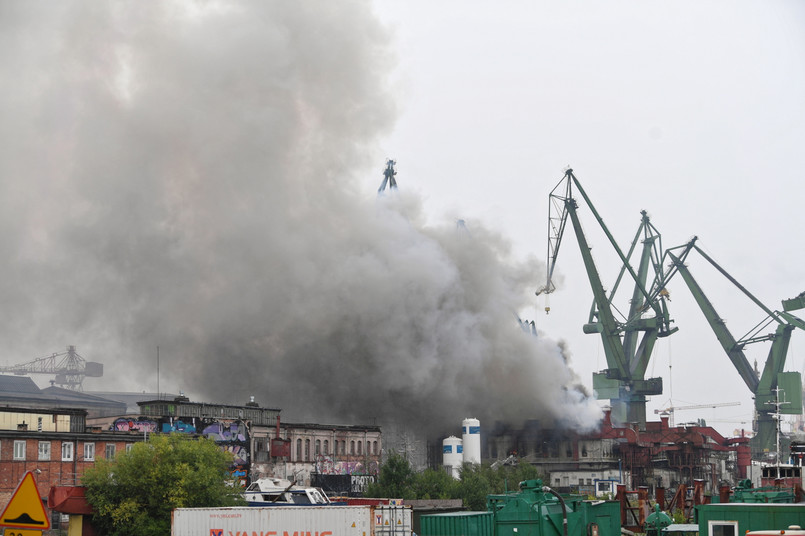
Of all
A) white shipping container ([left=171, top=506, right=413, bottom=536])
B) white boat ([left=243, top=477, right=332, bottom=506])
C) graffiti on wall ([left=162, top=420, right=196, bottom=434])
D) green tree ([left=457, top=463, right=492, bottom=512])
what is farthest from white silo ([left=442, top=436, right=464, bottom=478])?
white shipping container ([left=171, top=506, right=413, bottom=536])

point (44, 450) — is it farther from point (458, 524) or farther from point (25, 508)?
point (25, 508)

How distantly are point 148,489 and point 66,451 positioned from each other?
1546 centimetres

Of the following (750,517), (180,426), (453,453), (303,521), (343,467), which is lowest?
(343,467)

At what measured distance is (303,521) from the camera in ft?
108

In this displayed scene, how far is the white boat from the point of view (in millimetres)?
42531

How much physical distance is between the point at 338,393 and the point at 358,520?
260 feet

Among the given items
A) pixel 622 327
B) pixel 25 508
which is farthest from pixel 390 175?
pixel 25 508

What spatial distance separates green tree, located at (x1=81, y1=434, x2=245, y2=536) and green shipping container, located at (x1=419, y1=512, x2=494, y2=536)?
11666mm

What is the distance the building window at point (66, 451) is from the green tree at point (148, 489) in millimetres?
12612

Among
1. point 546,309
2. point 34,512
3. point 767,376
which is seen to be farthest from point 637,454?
point 34,512

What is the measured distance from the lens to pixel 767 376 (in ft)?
434

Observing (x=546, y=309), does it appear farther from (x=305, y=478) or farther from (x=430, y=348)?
(x=305, y=478)

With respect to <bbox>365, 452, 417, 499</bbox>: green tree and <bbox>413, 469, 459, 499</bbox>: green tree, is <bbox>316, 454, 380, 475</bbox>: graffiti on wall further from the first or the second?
Result: <bbox>413, 469, 459, 499</bbox>: green tree

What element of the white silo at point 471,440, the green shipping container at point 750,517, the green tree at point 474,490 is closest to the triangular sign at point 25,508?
the green shipping container at point 750,517
